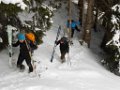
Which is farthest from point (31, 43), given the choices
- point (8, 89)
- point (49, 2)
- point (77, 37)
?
point (49, 2)

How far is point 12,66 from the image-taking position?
15.5 m

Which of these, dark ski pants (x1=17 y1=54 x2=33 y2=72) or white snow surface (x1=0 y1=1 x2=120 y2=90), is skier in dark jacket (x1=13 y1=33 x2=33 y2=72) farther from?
white snow surface (x1=0 y1=1 x2=120 y2=90)

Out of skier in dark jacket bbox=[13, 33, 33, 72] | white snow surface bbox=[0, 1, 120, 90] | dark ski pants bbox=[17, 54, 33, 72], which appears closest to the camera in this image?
white snow surface bbox=[0, 1, 120, 90]

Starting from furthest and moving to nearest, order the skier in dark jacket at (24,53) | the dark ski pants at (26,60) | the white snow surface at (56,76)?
the dark ski pants at (26,60), the skier in dark jacket at (24,53), the white snow surface at (56,76)

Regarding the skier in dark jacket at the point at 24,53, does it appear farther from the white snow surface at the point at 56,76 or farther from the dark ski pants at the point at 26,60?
the white snow surface at the point at 56,76

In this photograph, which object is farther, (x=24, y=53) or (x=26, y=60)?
(x=26, y=60)

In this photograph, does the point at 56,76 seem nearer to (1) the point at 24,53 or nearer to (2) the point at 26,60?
(2) the point at 26,60

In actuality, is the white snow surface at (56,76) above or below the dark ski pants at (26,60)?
below

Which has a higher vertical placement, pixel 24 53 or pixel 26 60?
pixel 24 53

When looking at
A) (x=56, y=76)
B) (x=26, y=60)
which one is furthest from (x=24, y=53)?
(x=56, y=76)

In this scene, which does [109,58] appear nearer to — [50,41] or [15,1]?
[50,41]

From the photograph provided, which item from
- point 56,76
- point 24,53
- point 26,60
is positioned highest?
point 24,53

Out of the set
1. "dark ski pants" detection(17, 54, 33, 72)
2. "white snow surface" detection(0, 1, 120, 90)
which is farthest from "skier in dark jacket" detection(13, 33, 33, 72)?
"white snow surface" detection(0, 1, 120, 90)

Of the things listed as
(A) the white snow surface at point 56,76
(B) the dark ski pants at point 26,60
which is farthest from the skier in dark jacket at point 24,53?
(A) the white snow surface at point 56,76
